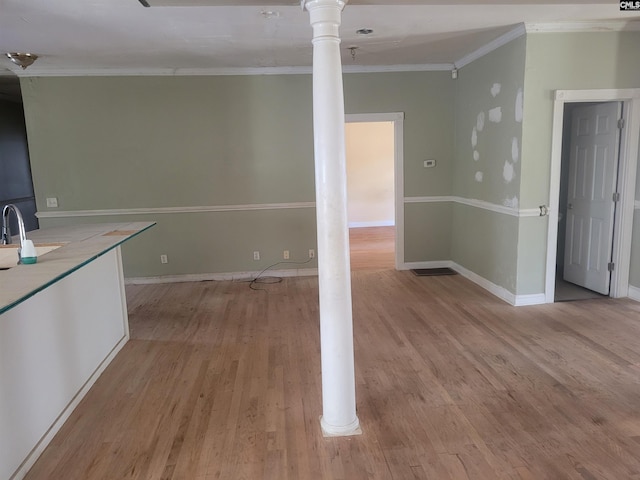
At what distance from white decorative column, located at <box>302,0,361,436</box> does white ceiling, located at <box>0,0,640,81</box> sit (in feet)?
2.82

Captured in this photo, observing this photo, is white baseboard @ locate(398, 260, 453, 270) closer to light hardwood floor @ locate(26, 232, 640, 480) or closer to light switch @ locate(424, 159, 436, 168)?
light switch @ locate(424, 159, 436, 168)

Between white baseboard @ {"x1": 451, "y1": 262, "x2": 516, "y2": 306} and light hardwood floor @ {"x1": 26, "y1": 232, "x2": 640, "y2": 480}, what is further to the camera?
white baseboard @ {"x1": 451, "y1": 262, "x2": 516, "y2": 306}

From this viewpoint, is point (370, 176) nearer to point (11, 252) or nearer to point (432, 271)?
point (432, 271)

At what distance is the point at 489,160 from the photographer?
4.61 m

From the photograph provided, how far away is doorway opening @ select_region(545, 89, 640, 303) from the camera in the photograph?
4055mm

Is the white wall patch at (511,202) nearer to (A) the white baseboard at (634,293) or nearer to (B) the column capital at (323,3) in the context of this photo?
(A) the white baseboard at (634,293)

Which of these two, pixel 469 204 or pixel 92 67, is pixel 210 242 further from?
pixel 469 204

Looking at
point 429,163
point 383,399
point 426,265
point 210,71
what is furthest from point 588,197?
point 210,71

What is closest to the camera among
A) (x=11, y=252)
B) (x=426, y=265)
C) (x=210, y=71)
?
(x=11, y=252)

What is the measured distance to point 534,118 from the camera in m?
3.95

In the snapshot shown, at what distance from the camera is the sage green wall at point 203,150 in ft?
16.9

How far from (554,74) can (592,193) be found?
1348 mm

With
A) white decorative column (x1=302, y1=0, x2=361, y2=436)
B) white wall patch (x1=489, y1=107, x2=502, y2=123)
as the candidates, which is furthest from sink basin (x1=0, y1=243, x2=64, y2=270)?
white wall patch (x1=489, y1=107, x2=502, y2=123)

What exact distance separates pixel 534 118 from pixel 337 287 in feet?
9.39
